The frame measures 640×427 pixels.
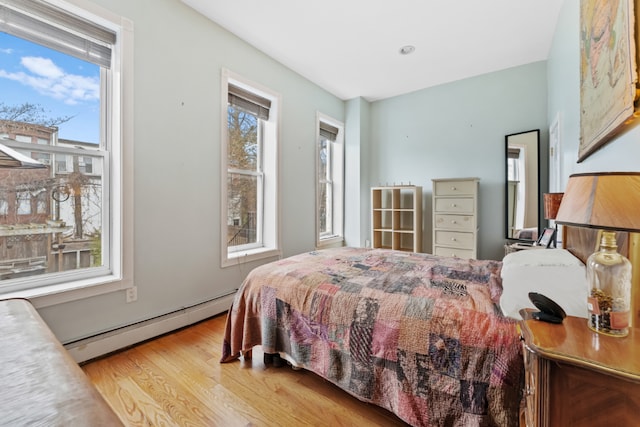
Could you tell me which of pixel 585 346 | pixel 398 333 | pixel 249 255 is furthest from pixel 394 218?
pixel 585 346

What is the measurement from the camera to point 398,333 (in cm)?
132

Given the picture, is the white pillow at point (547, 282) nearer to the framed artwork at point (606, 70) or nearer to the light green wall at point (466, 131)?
the framed artwork at point (606, 70)

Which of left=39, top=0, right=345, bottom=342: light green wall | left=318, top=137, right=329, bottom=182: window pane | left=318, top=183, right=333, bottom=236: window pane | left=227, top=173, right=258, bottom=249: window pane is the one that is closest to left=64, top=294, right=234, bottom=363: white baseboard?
left=39, top=0, right=345, bottom=342: light green wall

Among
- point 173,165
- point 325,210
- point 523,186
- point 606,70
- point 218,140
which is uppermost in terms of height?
point 218,140

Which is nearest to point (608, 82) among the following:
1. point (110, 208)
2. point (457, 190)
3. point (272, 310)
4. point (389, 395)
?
point (389, 395)

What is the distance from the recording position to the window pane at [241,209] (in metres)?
3.06

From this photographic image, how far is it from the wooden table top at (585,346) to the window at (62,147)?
8.13ft

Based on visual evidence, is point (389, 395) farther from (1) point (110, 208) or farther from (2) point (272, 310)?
(1) point (110, 208)

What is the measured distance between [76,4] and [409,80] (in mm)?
Result: 3557

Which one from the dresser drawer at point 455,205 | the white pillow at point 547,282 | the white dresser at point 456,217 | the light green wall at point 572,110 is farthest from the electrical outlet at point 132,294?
the dresser drawer at point 455,205

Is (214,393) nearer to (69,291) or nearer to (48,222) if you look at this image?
(69,291)

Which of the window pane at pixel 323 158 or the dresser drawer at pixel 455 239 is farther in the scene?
the window pane at pixel 323 158

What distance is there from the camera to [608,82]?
1.14 m

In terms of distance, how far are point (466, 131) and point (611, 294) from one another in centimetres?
352
